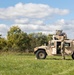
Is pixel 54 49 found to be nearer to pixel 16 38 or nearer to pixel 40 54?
pixel 40 54

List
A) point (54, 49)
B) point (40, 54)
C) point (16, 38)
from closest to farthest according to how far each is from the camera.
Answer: point (54, 49) → point (40, 54) → point (16, 38)

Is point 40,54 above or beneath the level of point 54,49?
beneath

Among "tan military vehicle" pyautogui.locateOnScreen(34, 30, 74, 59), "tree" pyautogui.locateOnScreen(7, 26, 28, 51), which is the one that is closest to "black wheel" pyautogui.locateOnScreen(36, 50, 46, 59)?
"tan military vehicle" pyautogui.locateOnScreen(34, 30, 74, 59)

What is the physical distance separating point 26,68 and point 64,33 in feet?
41.7

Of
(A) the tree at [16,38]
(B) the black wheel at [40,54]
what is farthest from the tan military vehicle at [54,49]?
(A) the tree at [16,38]

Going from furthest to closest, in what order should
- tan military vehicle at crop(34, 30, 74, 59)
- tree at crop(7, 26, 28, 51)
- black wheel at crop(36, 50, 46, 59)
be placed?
tree at crop(7, 26, 28, 51) < black wheel at crop(36, 50, 46, 59) < tan military vehicle at crop(34, 30, 74, 59)

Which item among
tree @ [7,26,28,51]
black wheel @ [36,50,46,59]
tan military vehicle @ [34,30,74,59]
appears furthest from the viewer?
tree @ [7,26,28,51]

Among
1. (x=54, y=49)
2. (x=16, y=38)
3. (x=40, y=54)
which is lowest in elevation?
(x=40, y=54)

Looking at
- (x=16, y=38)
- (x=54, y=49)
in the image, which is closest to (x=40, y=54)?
(x=54, y=49)

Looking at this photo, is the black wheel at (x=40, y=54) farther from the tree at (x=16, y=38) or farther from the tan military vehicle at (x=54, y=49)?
the tree at (x=16, y=38)

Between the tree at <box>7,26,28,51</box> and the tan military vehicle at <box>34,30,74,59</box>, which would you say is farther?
the tree at <box>7,26,28,51</box>

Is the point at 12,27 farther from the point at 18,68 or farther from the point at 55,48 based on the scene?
the point at 18,68

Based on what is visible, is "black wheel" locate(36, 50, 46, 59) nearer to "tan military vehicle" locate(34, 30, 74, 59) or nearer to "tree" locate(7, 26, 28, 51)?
"tan military vehicle" locate(34, 30, 74, 59)

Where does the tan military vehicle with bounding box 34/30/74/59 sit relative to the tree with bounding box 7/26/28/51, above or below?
below
